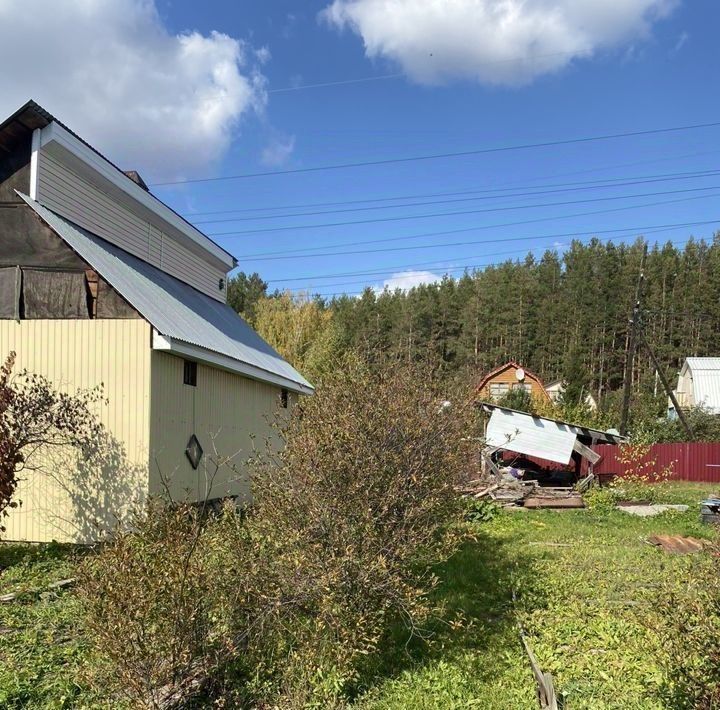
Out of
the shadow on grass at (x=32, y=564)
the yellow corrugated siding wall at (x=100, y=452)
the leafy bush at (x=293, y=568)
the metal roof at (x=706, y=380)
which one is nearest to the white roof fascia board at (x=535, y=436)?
the yellow corrugated siding wall at (x=100, y=452)

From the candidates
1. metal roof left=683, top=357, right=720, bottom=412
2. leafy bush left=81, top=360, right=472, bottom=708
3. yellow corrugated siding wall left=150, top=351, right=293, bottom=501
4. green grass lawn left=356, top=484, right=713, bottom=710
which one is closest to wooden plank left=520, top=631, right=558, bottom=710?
green grass lawn left=356, top=484, right=713, bottom=710

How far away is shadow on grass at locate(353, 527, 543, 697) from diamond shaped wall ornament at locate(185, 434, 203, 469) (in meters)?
4.57

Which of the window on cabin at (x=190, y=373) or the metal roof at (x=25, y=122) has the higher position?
the metal roof at (x=25, y=122)

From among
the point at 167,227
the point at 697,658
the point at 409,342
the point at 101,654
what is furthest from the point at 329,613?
the point at 167,227

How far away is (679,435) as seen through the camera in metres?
30.9

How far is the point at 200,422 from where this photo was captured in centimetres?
1082

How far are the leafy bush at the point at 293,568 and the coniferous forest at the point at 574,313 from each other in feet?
141

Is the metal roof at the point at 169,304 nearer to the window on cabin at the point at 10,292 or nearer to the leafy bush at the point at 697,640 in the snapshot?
the window on cabin at the point at 10,292

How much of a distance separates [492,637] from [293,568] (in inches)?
90.1

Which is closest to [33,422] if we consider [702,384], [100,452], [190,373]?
[100,452]

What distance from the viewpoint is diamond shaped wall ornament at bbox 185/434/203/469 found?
1032cm

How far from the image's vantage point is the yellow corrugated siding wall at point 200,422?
927 cm

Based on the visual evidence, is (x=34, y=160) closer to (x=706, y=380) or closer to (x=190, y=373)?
(x=190, y=373)

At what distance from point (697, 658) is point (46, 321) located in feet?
29.1
